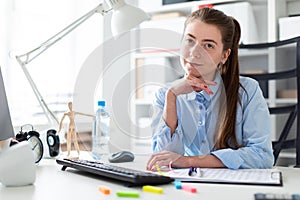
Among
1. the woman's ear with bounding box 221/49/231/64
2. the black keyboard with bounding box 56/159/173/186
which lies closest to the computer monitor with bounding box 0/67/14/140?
the black keyboard with bounding box 56/159/173/186

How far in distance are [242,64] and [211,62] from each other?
1.48 metres

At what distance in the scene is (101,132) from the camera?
165 centimetres

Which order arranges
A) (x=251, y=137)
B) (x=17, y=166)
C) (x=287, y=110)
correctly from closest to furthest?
(x=17, y=166) → (x=251, y=137) → (x=287, y=110)

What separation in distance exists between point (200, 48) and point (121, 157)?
427 millimetres

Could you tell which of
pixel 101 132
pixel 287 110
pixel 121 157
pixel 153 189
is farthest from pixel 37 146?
pixel 287 110

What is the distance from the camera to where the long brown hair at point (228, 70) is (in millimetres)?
1309

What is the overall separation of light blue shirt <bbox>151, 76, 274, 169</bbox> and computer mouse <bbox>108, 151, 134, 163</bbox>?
3.4 inches

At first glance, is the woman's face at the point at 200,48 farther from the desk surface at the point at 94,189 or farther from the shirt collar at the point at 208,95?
the desk surface at the point at 94,189

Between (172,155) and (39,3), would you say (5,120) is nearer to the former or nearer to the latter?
(172,155)

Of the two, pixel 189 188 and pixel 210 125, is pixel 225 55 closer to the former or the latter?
pixel 210 125

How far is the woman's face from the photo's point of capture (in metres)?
1.31

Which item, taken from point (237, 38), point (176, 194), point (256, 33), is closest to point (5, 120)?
Answer: point (176, 194)

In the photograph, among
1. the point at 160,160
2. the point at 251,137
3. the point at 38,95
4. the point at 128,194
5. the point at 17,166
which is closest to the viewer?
the point at 128,194

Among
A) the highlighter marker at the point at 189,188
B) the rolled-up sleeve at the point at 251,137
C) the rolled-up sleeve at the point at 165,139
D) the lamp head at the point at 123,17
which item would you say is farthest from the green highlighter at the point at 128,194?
the lamp head at the point at 123,17
